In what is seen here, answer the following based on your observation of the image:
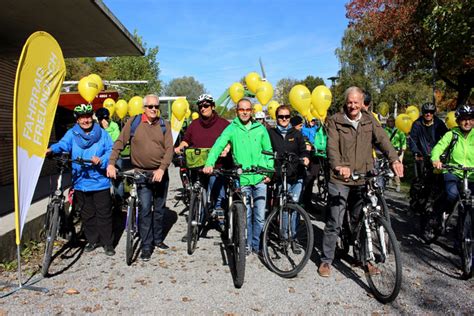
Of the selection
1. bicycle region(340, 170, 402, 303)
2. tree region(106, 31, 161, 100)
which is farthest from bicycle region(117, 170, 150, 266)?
tree region(106, 31, 161, 100)

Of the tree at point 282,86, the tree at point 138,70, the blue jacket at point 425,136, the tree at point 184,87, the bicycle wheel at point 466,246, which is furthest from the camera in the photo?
the tree at point 184,87

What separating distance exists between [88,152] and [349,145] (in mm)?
3269

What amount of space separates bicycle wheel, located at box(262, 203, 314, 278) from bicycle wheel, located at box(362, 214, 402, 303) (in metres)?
0.63

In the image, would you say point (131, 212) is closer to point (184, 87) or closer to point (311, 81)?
point (311, 81)

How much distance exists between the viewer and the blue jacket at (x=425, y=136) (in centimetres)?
605

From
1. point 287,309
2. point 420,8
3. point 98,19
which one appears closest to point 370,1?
point 420,8

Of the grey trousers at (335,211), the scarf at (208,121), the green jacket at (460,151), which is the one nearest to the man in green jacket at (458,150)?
the green jacket at (460,151)

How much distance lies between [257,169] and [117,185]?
371 centimetres

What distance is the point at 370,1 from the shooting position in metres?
17.9

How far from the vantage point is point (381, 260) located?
12.0 ft

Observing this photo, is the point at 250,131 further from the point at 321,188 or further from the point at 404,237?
the point at 321,188

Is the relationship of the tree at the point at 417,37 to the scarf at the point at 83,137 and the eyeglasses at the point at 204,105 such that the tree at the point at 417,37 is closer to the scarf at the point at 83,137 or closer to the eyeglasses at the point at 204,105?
the eyeglasses at the point at 204,105

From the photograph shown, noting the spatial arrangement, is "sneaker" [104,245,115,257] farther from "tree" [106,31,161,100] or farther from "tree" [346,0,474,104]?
"tree" [106,31,161,100]

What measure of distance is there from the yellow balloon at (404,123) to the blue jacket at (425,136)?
2556 millimetres
